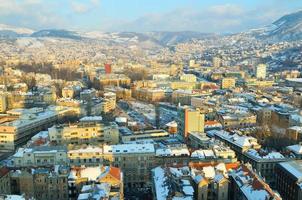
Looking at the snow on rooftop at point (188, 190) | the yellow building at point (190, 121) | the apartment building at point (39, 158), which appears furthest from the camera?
the yellow building at point (190, 121)

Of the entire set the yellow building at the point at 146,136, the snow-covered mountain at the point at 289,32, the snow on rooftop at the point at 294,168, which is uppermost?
the snow-covered mountain at the point at 289,32

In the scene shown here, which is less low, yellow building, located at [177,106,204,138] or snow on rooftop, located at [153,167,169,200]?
A: yellow building, located at [177,106,204,138]

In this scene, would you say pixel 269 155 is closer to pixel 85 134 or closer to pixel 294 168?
pixel 294 168

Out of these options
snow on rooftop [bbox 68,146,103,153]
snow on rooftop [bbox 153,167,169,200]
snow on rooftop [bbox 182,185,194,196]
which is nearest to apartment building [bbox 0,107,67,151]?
snow on rooftop [bbox 68,146,103,153]

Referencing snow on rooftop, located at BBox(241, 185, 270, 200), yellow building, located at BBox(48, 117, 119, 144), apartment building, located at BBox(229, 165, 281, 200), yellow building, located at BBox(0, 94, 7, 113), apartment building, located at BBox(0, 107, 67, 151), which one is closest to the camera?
snow on rooftop, located at BBox(241, 185, 270, 200)

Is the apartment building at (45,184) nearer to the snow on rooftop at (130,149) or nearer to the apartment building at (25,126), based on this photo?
the snow on rooftop at (130,149)

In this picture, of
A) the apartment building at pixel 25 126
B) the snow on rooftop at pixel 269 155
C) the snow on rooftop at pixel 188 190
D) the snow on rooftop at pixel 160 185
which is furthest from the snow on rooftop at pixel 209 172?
the apartment building at pixel 25 126

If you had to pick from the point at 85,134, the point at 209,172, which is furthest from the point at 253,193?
the point at 85,134

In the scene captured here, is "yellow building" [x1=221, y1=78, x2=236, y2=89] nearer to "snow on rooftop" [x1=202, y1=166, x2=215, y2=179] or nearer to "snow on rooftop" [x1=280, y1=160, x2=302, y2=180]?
"snow on rooftop" [x1=280, y1=160, x2=302, y2=180]

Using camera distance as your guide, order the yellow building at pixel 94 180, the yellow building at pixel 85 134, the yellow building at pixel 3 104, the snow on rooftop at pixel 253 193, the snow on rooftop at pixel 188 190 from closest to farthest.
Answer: the snow on rooftop at pixel 253 193
the snow on rooftop at pixel 188 190
the yellow building at pixel 94 180
the yellow building at pixel 85 134
the yellow building at pixel 3 104

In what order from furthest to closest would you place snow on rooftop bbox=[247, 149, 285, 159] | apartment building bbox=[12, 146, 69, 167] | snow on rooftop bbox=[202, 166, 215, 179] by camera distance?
apartment building bbox=[12, 146, 69, 167] < snow on rooftop bbox=[247, 149, 285, 159] < snow on rooftop bbox=[202, 166, 215, 179]

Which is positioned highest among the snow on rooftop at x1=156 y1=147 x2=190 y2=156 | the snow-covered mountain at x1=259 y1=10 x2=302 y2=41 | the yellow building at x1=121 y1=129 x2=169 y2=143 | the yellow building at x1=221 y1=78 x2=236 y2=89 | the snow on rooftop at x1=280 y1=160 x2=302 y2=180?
the snow-covered mountain at x1=259 y1=10 x2=302 y2=41

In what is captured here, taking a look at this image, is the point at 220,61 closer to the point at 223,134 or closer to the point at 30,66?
the point at 30,66
